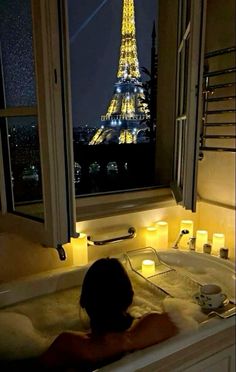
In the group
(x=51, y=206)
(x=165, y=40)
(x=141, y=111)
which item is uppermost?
(x=165, y=40)

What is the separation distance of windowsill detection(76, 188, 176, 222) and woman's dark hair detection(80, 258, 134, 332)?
23.5 inches

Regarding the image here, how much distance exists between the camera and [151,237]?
2.04m

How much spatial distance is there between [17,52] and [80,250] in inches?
42.5

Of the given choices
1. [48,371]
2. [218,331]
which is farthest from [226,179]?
[48,371]

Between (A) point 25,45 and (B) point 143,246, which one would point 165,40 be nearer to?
(A) point 25,45

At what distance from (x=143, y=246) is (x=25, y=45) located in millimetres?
1363

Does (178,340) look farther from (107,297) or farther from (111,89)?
(111,89)

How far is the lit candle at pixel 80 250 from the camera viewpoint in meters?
1.79

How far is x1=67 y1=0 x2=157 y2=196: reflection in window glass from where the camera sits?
2072 mm

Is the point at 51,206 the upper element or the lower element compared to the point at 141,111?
lower

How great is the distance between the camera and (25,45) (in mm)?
1434

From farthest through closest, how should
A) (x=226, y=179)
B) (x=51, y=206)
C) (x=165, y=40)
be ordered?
(x=165, y=40)
(x=226, y=179)
(x=51, y=206)

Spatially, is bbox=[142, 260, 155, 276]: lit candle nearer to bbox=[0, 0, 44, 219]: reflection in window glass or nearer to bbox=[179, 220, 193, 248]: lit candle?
bbox=[179, 220, 193, 248]: lit candle

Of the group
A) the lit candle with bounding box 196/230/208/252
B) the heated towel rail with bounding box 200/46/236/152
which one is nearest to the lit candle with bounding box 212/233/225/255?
the lit candle with bounding box 196/230/208/252
